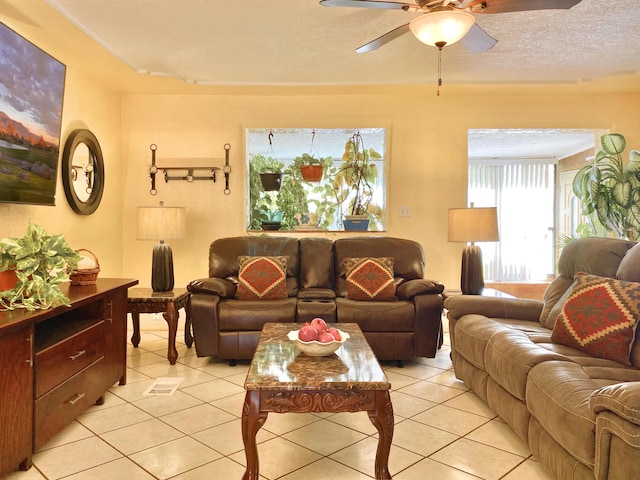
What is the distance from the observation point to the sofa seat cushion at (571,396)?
63.6 inches

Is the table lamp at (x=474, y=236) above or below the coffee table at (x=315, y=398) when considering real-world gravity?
above

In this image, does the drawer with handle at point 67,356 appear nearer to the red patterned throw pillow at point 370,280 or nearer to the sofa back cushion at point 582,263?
the red patterned throw pillow at point 370,280

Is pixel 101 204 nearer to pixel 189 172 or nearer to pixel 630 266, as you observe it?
pixel 189 172

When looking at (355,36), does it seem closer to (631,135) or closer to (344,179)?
(344,179)

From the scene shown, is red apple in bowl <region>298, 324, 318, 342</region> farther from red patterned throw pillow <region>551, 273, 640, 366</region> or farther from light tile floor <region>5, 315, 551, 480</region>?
red patterned throw pillow <region>551, 273, 640, 366</region>

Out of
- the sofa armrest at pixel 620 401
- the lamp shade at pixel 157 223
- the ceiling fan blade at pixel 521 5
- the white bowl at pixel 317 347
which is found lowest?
the white bowl at pixel 317 347

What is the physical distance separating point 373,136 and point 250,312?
3.07 meters

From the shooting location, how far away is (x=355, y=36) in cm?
331

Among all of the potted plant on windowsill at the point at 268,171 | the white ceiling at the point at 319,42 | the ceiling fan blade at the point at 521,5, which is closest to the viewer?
the ceiling fan blade at the point at 521,5

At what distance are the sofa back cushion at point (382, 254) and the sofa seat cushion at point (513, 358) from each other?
5.11ft

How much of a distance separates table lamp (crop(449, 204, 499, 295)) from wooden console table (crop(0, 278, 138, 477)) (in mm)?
2525

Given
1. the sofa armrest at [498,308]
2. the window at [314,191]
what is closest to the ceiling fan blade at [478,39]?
the sofa armrest at [498,308]

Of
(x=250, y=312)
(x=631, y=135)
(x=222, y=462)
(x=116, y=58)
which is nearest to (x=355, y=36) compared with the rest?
(x=116, y=58)

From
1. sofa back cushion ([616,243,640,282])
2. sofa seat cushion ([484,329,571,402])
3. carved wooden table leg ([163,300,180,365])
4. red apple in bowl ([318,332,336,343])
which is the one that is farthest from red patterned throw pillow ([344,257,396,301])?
sofa back cushion ([616,243,640,282])
